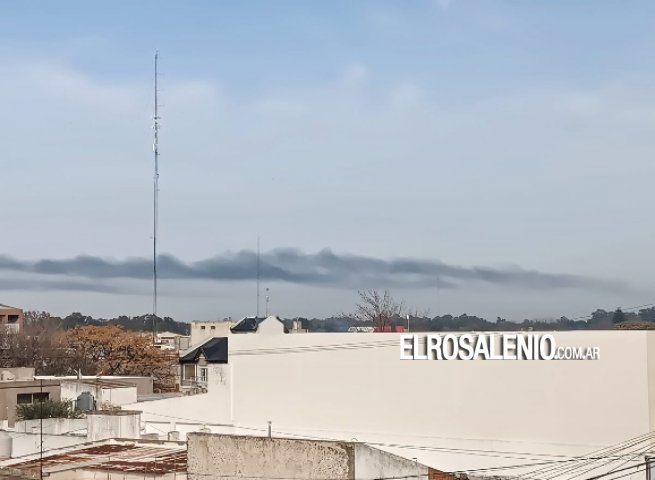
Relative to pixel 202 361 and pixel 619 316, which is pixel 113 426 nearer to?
pixel 202 361

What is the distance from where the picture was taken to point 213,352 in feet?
262

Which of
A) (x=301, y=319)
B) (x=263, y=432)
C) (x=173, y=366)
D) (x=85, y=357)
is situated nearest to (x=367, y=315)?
(x=301, y=319)

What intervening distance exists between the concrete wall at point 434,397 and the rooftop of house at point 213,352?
13543 millimetres

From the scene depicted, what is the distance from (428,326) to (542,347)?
2234cm

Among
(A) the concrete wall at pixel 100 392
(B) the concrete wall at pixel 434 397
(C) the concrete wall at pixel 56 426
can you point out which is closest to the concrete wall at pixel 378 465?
(B) the concrete wall at pixel 434 397

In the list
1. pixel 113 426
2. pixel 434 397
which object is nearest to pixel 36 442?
pixel 113 426

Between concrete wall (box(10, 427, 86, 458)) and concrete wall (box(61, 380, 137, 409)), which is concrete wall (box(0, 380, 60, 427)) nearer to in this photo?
concrete wall (box(61, 380, 137, 409))

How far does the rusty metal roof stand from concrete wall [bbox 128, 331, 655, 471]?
1992cm

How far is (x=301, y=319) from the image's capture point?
105375mm

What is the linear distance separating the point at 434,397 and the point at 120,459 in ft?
78.8

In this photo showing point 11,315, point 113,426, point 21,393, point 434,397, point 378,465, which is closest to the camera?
point 378,465

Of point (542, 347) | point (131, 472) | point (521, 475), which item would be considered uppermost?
point (542, 347)

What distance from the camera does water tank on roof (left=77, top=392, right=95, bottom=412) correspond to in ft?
197

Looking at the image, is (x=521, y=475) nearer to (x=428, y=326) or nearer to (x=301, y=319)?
(x=428, y=326)
